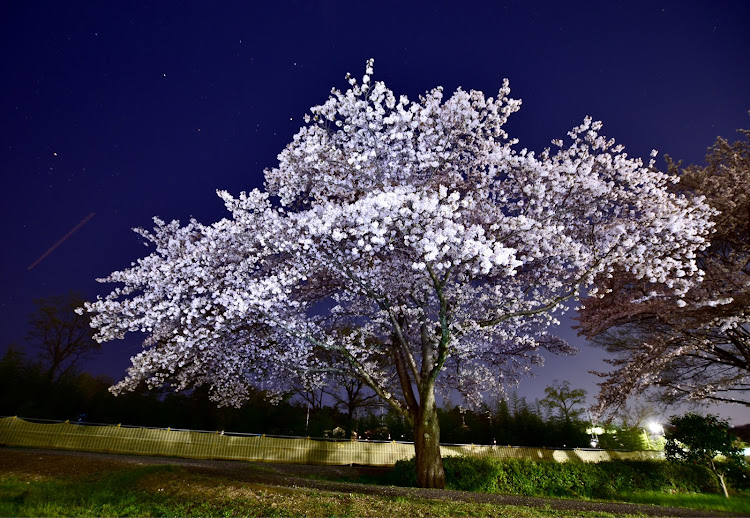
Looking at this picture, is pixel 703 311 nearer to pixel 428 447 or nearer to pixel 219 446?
pixel 428 447

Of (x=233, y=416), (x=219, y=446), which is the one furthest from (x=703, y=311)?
(x=233, y=416)

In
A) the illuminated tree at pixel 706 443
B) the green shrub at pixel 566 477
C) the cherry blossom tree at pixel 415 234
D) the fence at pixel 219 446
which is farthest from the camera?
the fence at pixel 219 446

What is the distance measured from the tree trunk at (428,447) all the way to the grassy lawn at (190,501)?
384 cm

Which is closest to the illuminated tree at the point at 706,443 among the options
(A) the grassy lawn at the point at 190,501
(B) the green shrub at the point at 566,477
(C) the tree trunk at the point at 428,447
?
(B) the green shrub at the point at 566,477

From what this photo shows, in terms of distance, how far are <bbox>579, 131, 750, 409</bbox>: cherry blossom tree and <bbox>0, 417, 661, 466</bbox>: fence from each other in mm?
6031

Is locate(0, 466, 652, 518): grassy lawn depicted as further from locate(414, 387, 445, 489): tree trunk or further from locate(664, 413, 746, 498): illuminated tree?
locate(664, 413, 746, 498): illuminated tree

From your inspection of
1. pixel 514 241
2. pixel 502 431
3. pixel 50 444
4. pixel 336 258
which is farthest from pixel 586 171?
pixel 50 444

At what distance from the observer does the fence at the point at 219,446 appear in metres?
16.7

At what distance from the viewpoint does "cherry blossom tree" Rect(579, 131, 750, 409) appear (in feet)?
42.4

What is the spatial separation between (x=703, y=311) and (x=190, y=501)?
14.8 m

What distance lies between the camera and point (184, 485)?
7.15 meters

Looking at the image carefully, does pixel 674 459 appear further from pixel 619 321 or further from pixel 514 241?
pixel 514 241

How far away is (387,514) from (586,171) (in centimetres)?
912

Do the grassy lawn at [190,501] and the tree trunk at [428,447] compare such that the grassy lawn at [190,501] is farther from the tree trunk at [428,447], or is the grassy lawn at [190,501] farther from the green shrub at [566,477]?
the green shrub at [566,477]
